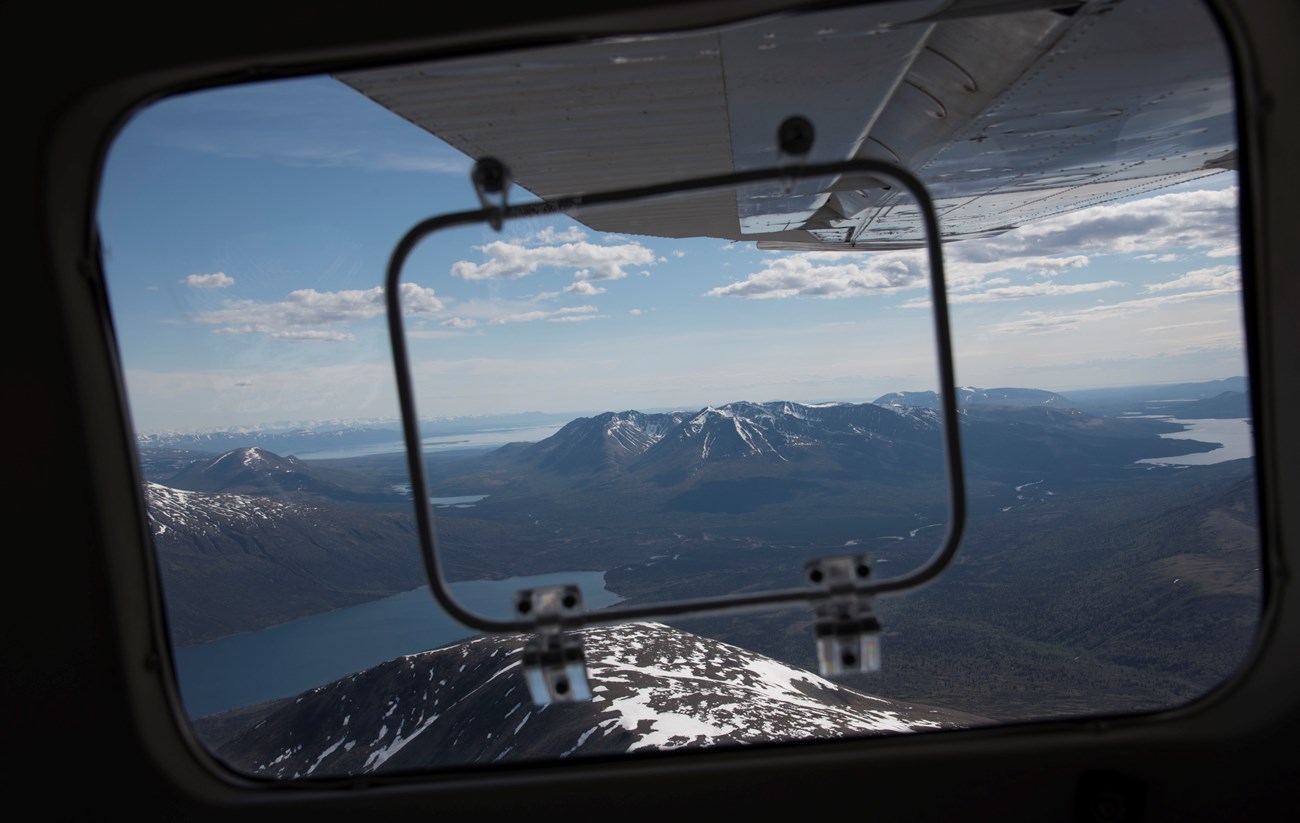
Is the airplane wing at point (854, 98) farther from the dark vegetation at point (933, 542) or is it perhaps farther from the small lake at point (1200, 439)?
the small lake at point (1200, 439)

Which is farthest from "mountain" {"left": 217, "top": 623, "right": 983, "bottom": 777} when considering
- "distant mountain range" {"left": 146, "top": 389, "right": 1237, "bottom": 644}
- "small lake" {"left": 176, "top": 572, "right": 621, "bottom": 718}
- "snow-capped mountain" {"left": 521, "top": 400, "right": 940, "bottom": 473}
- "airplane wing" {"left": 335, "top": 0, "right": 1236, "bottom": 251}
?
"snow-capped mountain" {"left": 521, "top": 400, "right": 940, "bottom": 473}

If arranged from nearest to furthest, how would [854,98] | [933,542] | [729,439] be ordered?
[854,98], [933,542], [729,439]

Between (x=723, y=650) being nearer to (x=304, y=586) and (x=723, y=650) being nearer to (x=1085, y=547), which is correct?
(x=304, y=586)

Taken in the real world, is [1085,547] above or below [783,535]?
below

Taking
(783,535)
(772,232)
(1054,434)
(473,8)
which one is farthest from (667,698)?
(1054,434)

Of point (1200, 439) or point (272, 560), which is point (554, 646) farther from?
point (1200, 439)

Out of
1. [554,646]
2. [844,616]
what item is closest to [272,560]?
[554,646]
